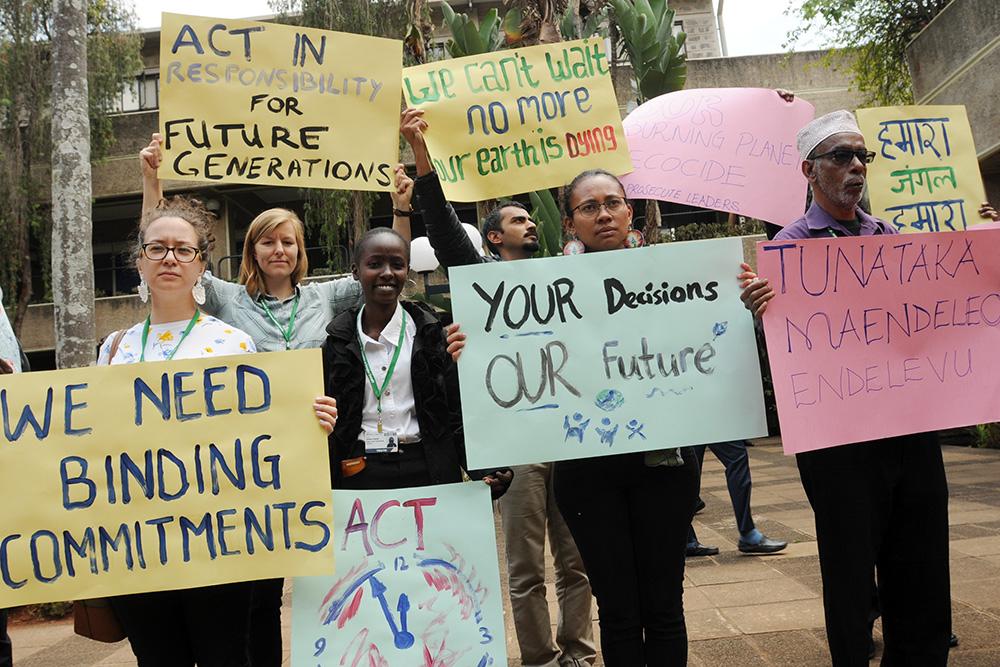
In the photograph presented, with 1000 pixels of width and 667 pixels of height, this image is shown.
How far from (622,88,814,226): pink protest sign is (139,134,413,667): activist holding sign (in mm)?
1261

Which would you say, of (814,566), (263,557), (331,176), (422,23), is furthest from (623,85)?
(263,557)

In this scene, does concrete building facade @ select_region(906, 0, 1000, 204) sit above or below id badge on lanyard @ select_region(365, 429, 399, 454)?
above

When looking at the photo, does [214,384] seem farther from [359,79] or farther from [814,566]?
[814,566]

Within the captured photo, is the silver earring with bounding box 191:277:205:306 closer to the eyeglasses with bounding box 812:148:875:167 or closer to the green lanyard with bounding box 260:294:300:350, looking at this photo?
the green lanyard with bounding box 260:294:300:350

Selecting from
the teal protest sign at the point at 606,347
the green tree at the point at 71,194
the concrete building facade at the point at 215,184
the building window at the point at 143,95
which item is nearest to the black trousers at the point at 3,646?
the teal protest sign at the point at 606,347

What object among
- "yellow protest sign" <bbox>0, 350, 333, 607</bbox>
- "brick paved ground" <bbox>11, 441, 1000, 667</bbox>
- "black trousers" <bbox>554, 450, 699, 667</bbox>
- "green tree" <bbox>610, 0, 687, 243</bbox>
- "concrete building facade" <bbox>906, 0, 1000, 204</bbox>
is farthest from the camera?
"concrete building facade" <bbox>906, 0, 1000, 204</bbox>

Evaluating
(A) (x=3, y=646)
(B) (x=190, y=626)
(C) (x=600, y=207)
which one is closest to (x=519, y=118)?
(C) (x=600, y=207)

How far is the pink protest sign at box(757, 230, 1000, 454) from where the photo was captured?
2383 millimetres

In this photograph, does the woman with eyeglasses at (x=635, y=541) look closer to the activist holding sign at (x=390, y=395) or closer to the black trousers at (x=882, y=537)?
the activist holding sign at (x=390, y=395)

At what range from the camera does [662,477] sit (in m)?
2.36

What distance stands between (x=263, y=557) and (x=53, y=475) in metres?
0.63

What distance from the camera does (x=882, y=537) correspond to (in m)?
2.42

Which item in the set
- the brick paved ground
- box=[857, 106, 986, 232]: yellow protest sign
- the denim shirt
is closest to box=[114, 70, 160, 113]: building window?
the brick paved ground

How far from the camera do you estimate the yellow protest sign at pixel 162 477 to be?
2141 millimetres
